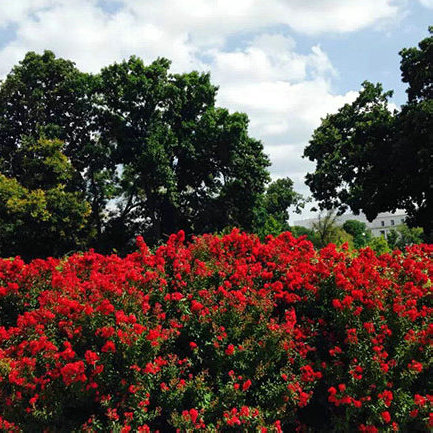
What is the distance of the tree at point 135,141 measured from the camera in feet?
101

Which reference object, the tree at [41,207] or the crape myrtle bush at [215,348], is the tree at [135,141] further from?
the crape myrtle bush at [215,348]

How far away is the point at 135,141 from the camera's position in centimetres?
3045

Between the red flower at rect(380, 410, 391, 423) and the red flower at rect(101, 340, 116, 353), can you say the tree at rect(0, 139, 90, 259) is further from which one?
the red flower at rect(380, 410, 391, 423)

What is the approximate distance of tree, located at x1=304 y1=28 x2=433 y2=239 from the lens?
24.9m

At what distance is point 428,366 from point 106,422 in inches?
130

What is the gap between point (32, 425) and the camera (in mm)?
4508

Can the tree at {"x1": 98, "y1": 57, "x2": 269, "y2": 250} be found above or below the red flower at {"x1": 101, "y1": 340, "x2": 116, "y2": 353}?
above

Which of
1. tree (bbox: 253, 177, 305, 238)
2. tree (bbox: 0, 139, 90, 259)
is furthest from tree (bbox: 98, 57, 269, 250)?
tree (bbox: 253, 177, 305, 238)

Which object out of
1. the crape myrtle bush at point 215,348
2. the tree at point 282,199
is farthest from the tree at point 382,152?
the tree at point 282,199

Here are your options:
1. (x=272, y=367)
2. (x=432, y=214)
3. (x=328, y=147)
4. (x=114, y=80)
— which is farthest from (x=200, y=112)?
(x=272, y=367)

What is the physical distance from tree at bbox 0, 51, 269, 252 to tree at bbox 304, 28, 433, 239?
4500 millimetres

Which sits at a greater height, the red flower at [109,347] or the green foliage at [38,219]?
the green foliage at [38,219]

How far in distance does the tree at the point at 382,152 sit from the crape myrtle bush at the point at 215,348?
67.7 feet

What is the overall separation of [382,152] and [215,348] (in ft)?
80.8
